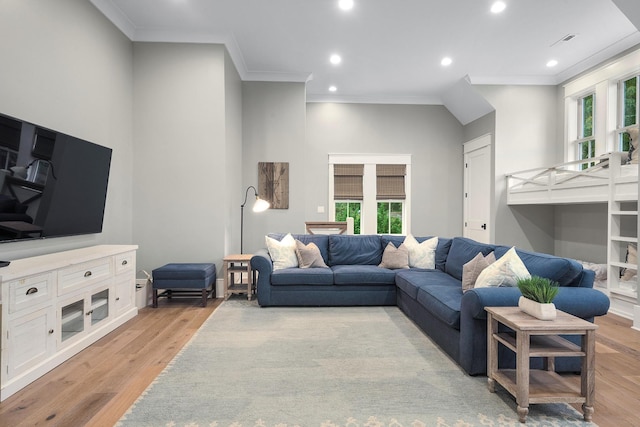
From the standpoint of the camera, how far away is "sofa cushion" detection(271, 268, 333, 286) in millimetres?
4156

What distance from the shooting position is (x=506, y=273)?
8.55ft

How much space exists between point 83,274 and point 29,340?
2.25 feet

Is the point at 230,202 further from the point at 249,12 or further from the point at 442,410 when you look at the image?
the point at 442,410

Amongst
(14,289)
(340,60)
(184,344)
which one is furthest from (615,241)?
(14,289)

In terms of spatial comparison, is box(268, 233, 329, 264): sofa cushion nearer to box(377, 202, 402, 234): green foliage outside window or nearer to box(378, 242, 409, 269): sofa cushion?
box(378, 242, 409, 269): sofa cushion

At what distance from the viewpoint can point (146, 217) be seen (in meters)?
4.56

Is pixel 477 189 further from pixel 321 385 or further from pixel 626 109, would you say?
pixel 321 385

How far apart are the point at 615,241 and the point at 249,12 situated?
A: 5.13 metres

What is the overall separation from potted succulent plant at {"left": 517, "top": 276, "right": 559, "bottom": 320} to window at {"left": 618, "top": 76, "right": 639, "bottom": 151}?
4.18 m

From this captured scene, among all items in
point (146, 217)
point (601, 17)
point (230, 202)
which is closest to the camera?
point (601, 17)

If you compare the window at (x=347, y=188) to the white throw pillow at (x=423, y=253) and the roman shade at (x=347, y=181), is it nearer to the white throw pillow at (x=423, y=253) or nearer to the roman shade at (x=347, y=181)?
the roman shade at (x=347, y=181)

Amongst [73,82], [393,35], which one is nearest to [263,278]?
[73,82]

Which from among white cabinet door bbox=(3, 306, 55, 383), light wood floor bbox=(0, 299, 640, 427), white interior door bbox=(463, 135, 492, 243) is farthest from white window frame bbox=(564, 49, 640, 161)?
white cabinet door bbox=(3, 306, 55, 383)

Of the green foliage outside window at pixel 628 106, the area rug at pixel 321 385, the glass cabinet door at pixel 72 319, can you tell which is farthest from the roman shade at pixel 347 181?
the glass cabinet door at pixel 72 319
